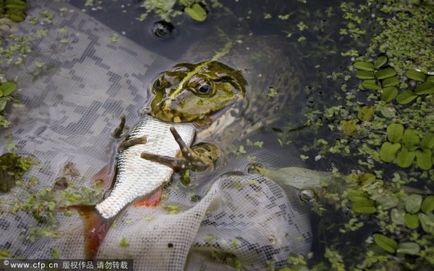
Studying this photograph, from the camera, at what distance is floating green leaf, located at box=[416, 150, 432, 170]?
2500 millimetres

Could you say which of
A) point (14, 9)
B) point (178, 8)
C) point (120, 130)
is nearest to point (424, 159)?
point (120, 130)

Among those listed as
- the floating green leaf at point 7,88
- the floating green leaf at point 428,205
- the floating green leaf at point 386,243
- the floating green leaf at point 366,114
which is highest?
the floating green leaf at point 366,114

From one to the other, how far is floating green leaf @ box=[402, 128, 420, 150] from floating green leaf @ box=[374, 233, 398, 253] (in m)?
0.48

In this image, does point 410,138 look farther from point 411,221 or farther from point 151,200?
point 151,200

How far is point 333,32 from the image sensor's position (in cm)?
312

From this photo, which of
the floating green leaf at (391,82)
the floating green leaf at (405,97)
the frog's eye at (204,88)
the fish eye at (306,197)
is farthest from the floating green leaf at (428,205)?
the frog's eye at (204,88)

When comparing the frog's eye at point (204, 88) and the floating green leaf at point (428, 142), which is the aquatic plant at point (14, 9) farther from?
the floating green leaf at point (428, 142)

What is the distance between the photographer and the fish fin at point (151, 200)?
229cm

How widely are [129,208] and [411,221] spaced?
3.62 ft

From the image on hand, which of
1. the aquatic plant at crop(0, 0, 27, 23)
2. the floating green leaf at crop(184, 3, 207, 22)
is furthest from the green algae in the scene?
the aquatic plant at crop(0, 0, 27, 23)

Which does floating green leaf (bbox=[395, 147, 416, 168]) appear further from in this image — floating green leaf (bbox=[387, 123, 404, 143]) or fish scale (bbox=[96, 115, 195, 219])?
fish scale (bbox=[96, 115, 195, 219])

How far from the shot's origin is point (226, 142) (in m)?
2.70

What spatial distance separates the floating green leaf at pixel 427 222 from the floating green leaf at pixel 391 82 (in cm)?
73

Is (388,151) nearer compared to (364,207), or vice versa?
(364,207)
